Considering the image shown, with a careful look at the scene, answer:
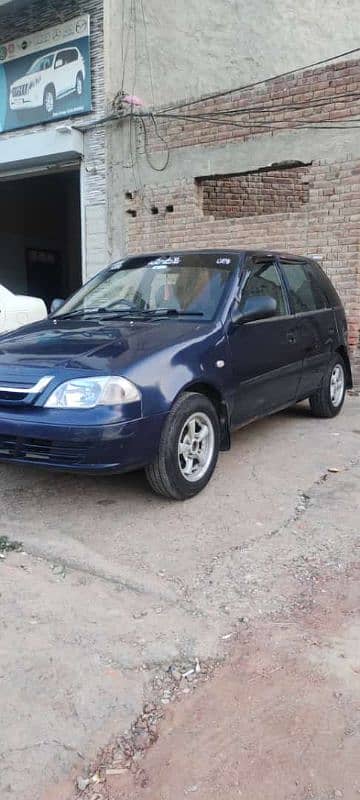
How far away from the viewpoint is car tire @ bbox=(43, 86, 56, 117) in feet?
35.5

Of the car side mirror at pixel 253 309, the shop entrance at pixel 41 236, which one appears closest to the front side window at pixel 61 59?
the shop entrance at pixel 41 236

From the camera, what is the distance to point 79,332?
443 centimetres

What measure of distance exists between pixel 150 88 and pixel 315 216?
168 inches

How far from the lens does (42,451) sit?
3.68 m

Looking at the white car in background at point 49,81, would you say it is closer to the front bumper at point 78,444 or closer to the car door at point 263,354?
the car door at point 263,354

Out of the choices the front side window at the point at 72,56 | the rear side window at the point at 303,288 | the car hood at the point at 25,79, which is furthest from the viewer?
the car hood at the point at 25,79

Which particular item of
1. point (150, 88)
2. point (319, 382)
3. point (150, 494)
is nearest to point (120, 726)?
point (150, 494)

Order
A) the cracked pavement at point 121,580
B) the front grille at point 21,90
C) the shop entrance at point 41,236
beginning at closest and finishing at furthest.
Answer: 1. the cracked pavement at point 121,580
2. the front grille at point 21,90
3. the shop entrance at point 41,236

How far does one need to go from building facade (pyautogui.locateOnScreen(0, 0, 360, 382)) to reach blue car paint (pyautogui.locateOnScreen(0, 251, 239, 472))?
192 inches

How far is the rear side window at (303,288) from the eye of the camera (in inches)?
224

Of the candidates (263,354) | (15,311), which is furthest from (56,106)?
(263,354)

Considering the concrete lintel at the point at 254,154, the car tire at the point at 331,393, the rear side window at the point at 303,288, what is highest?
the concrete lintel at the point at 254,154

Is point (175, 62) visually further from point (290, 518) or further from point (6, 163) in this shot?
point (290, 518)

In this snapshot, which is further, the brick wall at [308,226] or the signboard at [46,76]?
the signboard at [46,76]
